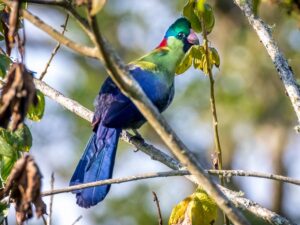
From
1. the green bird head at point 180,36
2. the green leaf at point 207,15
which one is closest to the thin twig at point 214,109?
the green leaf at point 207,15

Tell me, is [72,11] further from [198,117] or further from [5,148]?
[198,117]

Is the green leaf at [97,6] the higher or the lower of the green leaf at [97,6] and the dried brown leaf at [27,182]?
the higher

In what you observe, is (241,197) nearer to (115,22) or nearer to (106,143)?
(106,143)

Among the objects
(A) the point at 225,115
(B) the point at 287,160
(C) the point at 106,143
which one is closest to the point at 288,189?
(B) the point at 287,160

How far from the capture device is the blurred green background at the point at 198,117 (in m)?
9.77

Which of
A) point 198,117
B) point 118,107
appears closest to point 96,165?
point 118,107

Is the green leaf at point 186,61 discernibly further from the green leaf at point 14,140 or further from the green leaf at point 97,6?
the green leaf at point 97,6

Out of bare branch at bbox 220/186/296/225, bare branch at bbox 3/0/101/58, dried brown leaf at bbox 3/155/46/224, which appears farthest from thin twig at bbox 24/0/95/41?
bare branch at bbox 220/186/296/225

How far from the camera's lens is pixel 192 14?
2676mm

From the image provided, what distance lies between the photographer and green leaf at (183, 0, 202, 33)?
2632 mm

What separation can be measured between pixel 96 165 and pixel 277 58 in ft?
2.57

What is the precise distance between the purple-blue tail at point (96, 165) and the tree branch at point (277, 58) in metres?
0.67

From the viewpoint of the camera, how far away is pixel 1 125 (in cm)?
190

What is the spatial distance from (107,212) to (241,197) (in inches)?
286
